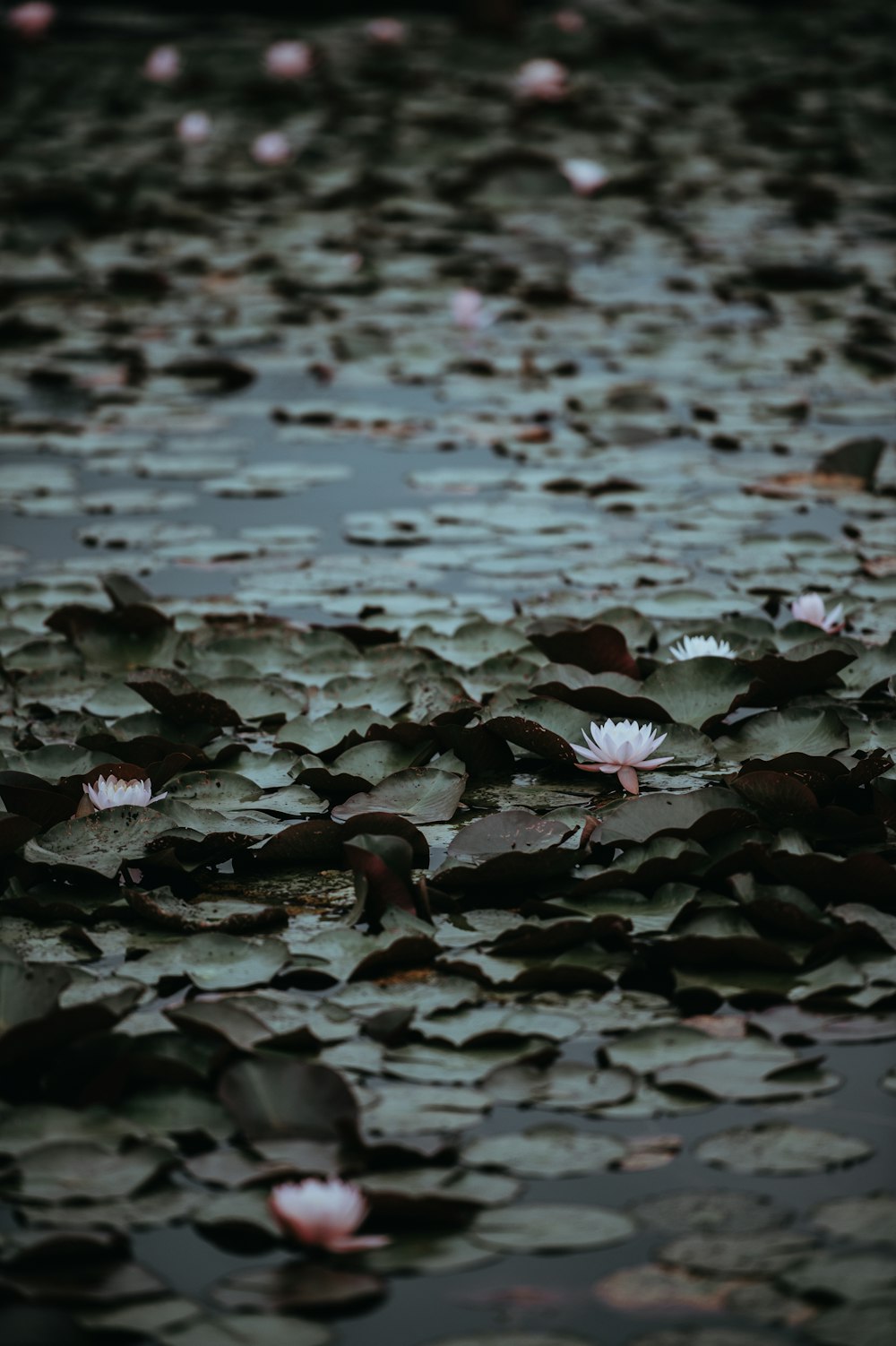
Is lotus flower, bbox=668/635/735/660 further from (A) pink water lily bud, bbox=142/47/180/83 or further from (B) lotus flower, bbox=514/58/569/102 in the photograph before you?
(A) pink water lily bud, bbox=142/47/180/83

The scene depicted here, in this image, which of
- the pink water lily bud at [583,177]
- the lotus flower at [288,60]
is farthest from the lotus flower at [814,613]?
the lotus flower at [288,60]

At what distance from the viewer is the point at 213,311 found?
4.37 meters

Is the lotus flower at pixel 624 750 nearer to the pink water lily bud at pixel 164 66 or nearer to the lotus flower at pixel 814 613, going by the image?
the lotus flower at pixel 814 613

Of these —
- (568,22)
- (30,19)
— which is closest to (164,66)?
(30,19)

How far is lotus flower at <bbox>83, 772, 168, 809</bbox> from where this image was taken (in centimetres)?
167

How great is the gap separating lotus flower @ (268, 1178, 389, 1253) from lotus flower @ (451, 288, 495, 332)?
326 cm

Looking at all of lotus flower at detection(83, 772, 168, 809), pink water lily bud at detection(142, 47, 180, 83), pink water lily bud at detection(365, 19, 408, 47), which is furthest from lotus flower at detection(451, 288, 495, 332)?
pink water lily bud at detection(365, 19, 408, 47)

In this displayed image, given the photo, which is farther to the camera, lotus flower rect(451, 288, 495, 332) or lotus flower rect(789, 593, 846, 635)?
lotus flower rect(451, 288, 495, 332)

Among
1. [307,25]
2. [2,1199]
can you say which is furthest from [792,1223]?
[307,25]

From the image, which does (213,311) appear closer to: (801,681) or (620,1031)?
(801,681)

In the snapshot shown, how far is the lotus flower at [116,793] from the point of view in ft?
5.47

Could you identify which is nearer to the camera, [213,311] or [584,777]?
[584,777]

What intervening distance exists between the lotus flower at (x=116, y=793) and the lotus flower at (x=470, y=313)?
2.64 m

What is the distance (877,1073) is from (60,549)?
73.4 inches
